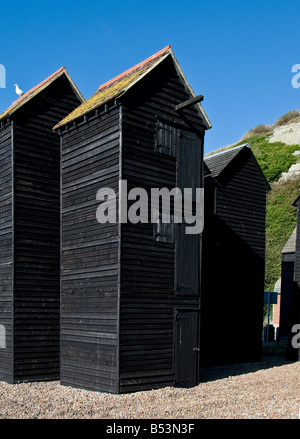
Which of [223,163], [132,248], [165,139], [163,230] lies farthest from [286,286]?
[132,248]

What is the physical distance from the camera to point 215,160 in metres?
21.7

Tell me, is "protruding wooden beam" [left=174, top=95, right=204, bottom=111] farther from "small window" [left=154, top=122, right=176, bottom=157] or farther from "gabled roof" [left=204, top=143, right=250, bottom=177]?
"gabled roof" [left=204, top=143, right=250, bottom=177]

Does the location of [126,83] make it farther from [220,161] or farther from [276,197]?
[276,197]

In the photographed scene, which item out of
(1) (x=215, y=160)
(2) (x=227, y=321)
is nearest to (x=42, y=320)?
(2) (x=227, y=321)

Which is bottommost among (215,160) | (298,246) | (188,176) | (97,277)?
(97,277)

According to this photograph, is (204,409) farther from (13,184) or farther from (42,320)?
(13,184)

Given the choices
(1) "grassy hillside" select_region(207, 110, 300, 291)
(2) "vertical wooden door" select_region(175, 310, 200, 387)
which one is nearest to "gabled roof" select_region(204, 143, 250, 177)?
(2) "vertical wooden door" select_region(175, 310, 200, 387)

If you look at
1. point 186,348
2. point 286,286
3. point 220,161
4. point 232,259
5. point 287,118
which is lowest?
point 186,348

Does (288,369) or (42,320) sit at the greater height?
(42,320)

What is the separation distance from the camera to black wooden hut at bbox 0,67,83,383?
15.2 m

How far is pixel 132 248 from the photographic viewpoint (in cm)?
1342

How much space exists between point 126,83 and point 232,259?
9344 mm

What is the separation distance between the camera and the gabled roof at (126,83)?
45.5 ft

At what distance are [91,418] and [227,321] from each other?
10.6 meters
